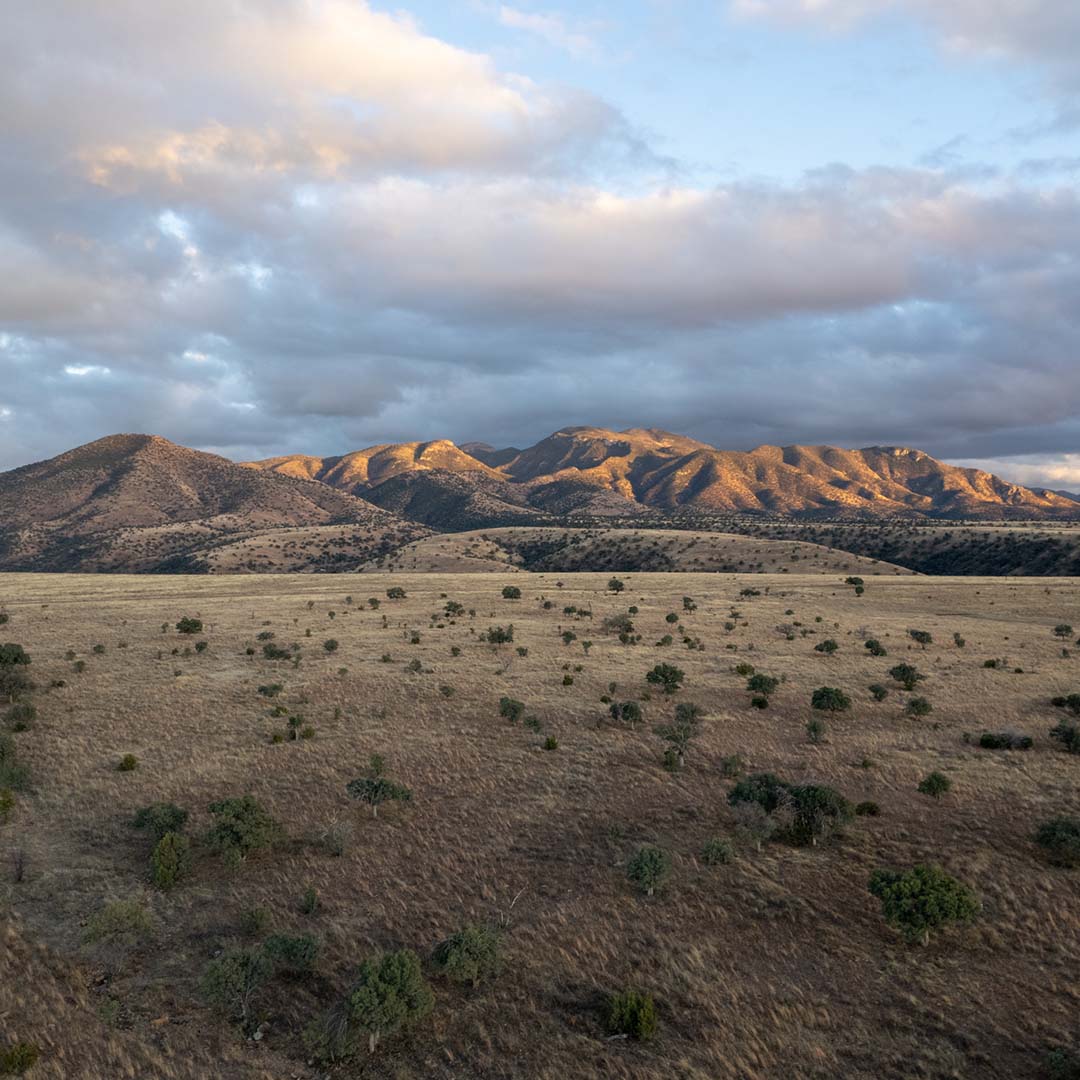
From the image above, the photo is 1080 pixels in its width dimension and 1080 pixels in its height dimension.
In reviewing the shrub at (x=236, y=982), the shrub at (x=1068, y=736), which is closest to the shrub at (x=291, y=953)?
the shrub at (x=236, y=982)

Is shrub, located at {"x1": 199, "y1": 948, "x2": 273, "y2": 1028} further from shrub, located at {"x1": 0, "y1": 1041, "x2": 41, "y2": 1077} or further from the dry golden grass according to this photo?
shrub, located at {"x1": 0, "y1": 1041, "x2": 41, "y2": 1077}

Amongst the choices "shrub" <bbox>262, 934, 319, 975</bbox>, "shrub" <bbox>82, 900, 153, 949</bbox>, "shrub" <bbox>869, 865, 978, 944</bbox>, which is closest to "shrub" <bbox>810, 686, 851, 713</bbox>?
Result: "shrub" <bbox>869, 865, 978, 944</bbox>

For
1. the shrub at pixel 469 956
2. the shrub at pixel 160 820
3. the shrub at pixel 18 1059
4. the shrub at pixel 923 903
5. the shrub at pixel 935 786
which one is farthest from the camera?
the shrub at pixel 935 786

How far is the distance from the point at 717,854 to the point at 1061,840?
458 inches

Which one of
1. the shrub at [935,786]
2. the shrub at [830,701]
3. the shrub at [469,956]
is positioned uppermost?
the shrub at [830,701]

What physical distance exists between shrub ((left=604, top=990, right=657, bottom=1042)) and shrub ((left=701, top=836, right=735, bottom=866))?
721cm

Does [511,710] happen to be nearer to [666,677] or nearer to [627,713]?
[627,713]

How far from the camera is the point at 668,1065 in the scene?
1438cm

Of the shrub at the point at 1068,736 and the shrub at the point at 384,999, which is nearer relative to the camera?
the shrub at the point at 384,999

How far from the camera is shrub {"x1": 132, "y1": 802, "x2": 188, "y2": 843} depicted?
24.1m


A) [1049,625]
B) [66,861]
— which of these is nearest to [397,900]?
[66,861]

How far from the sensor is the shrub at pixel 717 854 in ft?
73.3

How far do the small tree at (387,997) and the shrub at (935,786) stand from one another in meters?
21.5

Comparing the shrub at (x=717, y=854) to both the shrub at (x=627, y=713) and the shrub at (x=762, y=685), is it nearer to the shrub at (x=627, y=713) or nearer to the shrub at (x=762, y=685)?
the shrub at (x=627, y=713)
